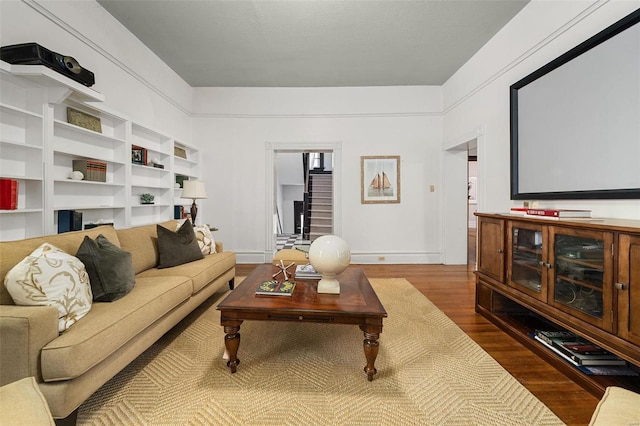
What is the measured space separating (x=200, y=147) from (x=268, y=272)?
3431 mm

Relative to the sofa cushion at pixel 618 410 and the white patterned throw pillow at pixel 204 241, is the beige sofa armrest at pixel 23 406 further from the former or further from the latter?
the white patterned throw pillow at pixel 204 241

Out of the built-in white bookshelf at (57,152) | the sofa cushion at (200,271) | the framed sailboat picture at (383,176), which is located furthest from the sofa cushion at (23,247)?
the framed sailboat picture at (383,176)

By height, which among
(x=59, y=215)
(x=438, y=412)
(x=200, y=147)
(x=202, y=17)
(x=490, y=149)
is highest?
(x=202, y=17)

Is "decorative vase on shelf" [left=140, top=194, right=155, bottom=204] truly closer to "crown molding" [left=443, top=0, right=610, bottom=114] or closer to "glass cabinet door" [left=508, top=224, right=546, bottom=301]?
"glass cabinet door" [left=508, top=224, right=546, bottom=301]

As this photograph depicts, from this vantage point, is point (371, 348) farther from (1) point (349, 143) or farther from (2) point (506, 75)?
(1) point (349, 143)

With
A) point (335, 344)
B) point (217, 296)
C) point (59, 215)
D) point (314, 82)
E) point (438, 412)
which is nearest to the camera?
point (438, 412)

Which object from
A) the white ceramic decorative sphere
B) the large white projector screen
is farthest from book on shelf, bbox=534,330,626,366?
the white ceramic decorative sphere

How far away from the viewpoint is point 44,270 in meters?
1.46

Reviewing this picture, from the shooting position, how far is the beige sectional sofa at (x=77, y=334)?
1191 millimetres

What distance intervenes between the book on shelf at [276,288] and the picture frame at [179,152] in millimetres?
3152

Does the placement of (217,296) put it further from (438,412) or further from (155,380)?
(438,412)

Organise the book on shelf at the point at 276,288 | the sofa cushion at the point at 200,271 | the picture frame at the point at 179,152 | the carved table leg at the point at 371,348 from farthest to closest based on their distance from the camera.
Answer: the picture frame at the point at 179,152
the sofa cushion at the point at 200,271
the book on shelf at the point at 276,288
the carved table leg at the point at 371,348

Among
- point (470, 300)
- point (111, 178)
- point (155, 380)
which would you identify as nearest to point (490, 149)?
point (470, 300)

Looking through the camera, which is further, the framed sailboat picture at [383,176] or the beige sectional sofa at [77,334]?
the framed sailboat picture at [383,176]
